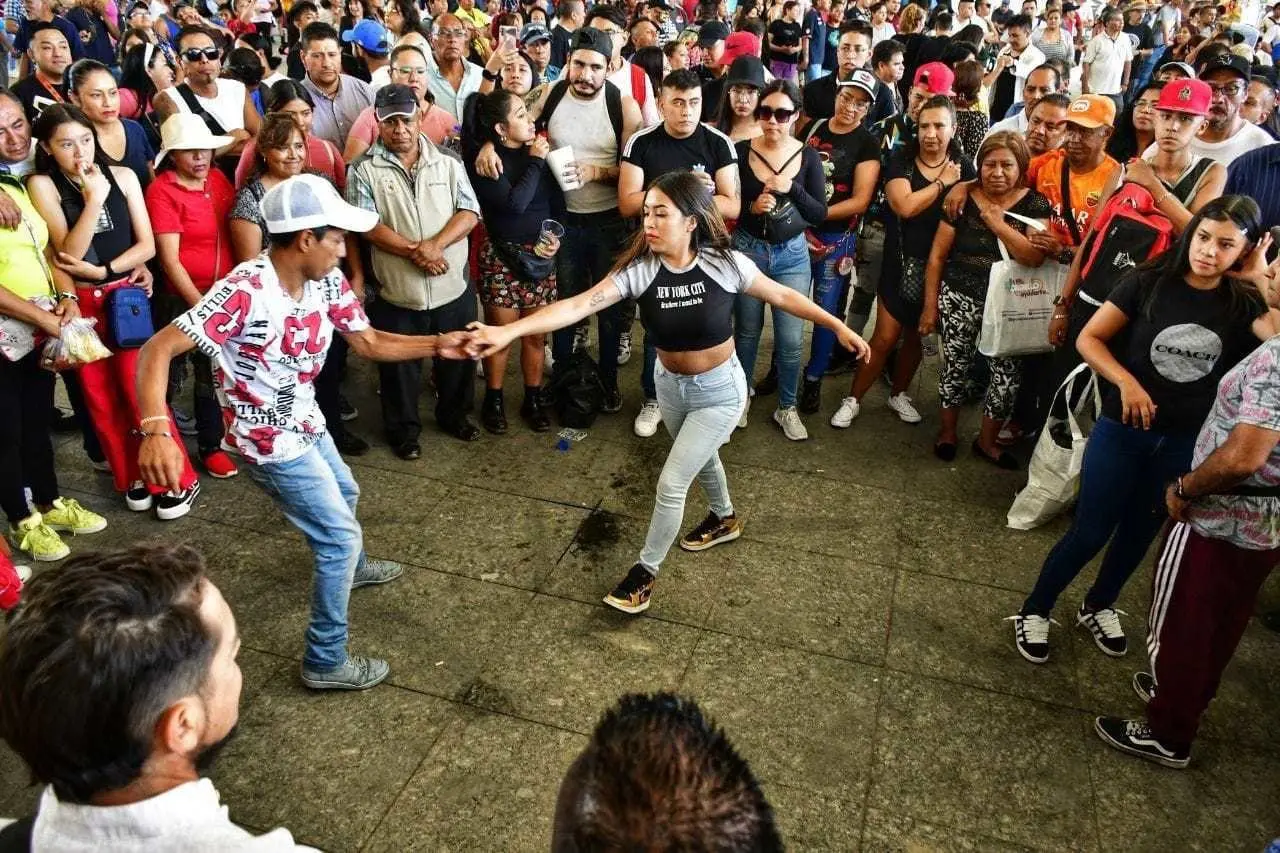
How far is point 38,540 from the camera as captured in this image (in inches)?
175

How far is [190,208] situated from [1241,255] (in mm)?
4734

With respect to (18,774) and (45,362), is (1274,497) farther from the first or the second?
(45,362)

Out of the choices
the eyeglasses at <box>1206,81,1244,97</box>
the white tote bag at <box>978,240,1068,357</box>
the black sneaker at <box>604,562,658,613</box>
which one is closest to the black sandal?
the white tote bag at <box>978,240,1068,357</box>

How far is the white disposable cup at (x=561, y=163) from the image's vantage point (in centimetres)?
543

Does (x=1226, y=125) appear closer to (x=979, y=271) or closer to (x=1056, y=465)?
(x=979, y=271)

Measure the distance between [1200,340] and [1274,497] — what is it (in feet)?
2.19

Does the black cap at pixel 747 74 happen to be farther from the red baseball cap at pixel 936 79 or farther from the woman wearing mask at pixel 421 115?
the woman wearing mask at pixel 421 115

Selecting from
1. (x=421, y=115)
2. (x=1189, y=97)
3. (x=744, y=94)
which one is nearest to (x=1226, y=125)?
(x=1189, y=97)

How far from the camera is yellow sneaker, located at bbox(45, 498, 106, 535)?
184 inches

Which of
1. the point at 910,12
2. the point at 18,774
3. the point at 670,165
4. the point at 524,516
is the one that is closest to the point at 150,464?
the point at 18,774

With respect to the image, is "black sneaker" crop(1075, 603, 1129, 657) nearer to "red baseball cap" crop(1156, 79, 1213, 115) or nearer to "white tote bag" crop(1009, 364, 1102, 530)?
"white tote bag" crop(1009, 364, 1102, 530)

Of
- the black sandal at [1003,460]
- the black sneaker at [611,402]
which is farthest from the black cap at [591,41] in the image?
the black sandal at [1003,460]

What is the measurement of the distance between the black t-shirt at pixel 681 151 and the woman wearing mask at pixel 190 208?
7.35ft

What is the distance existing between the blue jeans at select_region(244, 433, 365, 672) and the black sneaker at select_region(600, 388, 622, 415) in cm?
256
